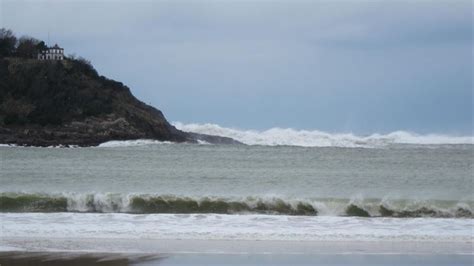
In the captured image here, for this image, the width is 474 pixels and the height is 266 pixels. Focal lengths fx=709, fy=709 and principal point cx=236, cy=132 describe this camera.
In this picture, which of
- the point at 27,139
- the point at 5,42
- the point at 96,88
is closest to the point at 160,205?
the point at 27,139

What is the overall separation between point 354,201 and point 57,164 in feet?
61.2

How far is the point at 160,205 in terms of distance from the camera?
66.7 ft

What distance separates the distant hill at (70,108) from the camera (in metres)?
71.3

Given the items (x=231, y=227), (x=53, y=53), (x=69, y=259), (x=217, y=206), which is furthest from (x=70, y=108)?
(x=69, y=259)

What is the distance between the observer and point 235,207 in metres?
20.1

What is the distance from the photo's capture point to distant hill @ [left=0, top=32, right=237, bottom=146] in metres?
71.3

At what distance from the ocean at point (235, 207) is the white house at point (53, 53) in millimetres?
61593

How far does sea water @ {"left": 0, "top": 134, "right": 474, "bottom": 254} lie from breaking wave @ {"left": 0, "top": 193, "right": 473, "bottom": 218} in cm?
3

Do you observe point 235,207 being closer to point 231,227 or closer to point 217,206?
point 217,206

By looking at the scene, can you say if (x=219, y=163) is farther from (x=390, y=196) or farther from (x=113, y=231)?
(x=113, y=231)

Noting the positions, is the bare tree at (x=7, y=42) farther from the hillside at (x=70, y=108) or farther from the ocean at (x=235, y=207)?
the ocean at (x=235, y=207)

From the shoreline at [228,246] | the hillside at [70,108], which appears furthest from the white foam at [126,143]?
the shoreline at [228,246]

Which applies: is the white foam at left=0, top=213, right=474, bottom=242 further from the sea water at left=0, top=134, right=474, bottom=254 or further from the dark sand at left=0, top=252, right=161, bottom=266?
the dark sand at left=0, top=252, right=161, bottom=266

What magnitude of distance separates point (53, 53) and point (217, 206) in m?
82.8
